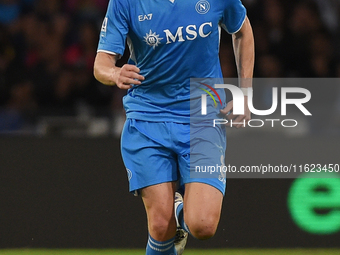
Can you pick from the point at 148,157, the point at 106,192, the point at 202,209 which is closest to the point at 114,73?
the point at 148,157

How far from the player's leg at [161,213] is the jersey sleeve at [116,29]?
2.87ft

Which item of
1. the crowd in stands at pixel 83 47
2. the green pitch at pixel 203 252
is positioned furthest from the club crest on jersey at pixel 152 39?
the crowd in stands at pixel 83 47

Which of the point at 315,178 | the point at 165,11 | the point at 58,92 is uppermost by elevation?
the point at 165,11

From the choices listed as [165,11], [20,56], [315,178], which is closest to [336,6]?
[315,178]

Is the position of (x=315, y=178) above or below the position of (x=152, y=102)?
below

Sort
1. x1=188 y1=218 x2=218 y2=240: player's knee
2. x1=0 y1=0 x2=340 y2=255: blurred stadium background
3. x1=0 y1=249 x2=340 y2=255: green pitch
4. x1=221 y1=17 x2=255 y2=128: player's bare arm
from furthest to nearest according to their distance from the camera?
x1=0 y1=0 x2=340 y2=255: blurred stadium background → x1=0 y1=249 x2=340 y2=255: green pitch → x1=221 y1=17 x2=255 y2=128: player's bare arm → x1=188 y1=218 x2=218 y2=240: player's knee

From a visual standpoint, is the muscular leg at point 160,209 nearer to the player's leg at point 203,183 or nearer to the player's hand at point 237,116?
the player's leg at point 203,183

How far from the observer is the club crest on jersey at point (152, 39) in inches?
140

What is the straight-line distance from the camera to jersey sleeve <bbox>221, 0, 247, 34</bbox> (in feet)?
12.1

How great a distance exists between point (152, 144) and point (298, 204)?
229cm

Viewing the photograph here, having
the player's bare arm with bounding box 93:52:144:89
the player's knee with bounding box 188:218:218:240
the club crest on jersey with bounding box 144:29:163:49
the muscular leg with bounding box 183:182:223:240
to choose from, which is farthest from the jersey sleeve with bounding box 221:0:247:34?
the player's knee with bounding box 188:218:218:240

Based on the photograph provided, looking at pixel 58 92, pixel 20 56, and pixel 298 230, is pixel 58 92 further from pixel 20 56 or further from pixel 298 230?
pixel 298 230

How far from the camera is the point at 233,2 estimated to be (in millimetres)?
3672

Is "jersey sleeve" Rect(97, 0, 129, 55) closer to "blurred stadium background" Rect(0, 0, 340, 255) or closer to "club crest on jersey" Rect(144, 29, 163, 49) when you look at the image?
"club crest on jersey" Rect(144, 29, 163, 49)
